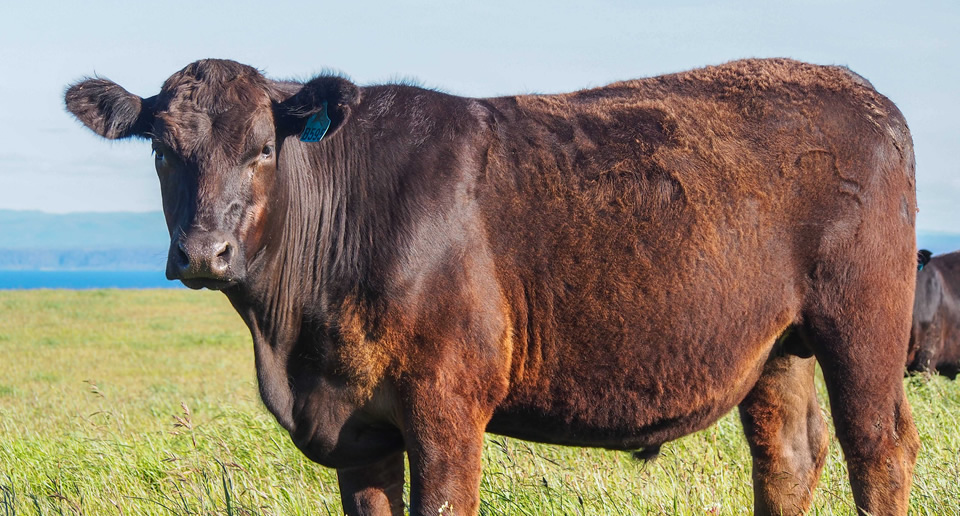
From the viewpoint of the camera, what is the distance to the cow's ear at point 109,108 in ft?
15.4

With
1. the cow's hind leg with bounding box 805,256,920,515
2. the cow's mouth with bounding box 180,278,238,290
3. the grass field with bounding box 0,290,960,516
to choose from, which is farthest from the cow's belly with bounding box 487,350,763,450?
the cow's mouth with bounding box 180,278,238,290

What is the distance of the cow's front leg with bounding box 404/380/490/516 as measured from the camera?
4266 mm

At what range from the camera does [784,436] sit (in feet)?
18.9

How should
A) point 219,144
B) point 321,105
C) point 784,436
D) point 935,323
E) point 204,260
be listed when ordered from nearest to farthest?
1. point 204,260
2. point 219,144
3. point 321,105
4. point 784,436
5. point 935,323

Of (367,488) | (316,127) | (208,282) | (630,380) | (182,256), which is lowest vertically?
(367,488)

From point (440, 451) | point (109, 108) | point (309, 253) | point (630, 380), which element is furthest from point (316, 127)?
point (630, 380)

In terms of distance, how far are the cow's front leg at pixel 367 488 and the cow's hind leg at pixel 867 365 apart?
2.39 metres

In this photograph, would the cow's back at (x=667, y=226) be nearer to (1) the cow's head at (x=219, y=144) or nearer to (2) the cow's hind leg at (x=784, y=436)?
(2) the cow's hind leg at (x=784, y=436)

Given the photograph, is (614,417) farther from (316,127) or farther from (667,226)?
(316,127)

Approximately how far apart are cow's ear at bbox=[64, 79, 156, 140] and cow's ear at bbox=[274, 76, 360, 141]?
744 mm

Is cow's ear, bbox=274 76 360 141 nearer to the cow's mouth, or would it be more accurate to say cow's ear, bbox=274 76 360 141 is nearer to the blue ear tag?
the blue ear tag

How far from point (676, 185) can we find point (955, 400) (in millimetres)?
6758

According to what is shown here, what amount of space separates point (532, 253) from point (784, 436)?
2.27 meters

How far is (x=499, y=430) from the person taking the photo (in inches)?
193
